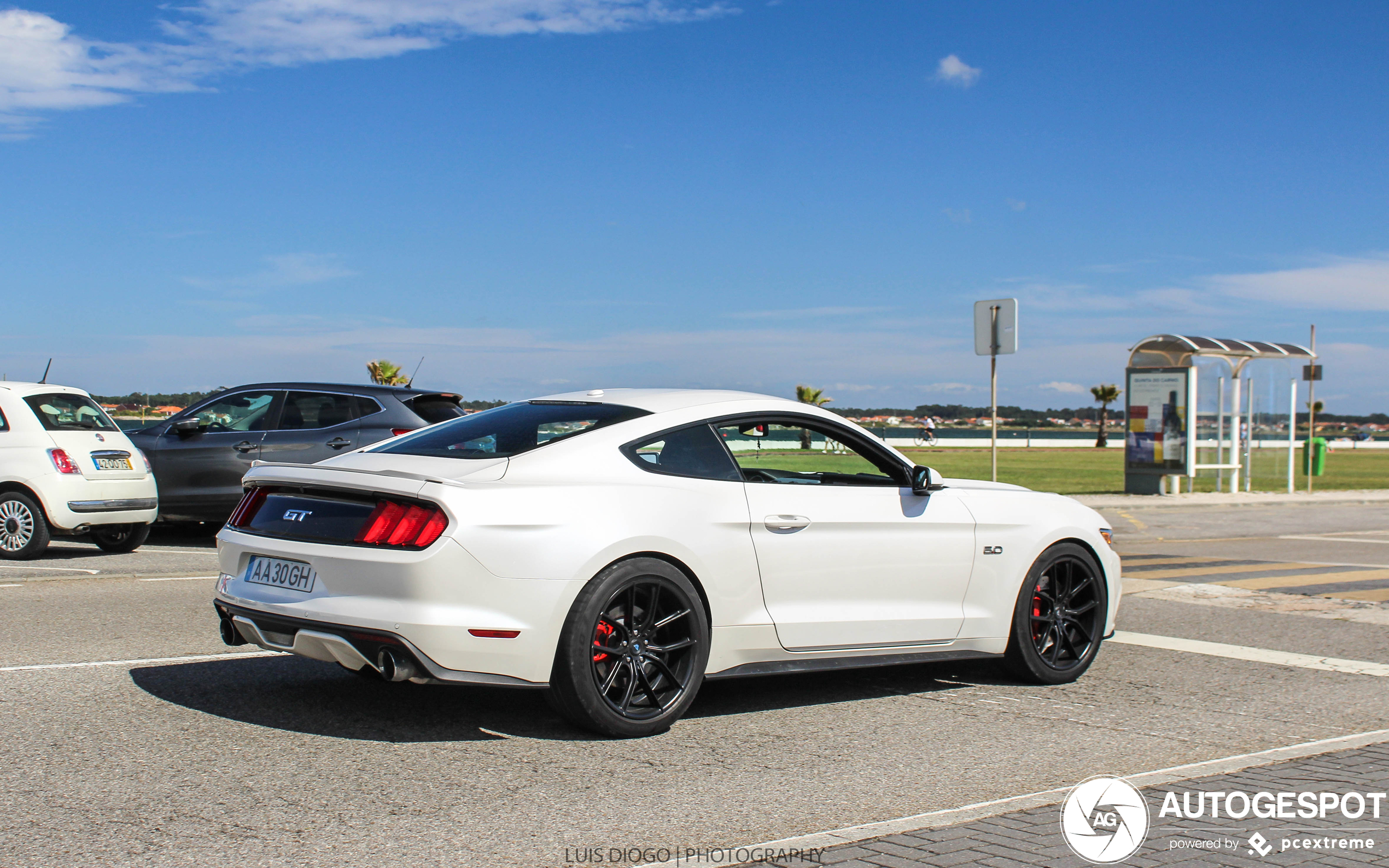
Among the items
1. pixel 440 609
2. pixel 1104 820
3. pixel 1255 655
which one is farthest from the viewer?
pixel 1255 655

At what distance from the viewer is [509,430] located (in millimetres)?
5633

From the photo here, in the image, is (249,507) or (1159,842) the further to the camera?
(249,507)

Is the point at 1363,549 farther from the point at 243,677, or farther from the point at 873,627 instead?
the point at 243,677

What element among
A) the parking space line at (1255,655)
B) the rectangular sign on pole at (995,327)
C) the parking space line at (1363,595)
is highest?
the rectangular sign on pole at (995,327)

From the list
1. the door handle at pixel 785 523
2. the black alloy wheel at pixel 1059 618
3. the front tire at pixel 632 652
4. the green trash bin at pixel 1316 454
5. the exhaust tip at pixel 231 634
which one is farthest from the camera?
the green trash bin at pixel 1316 454

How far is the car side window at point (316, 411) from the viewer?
12.5 meters

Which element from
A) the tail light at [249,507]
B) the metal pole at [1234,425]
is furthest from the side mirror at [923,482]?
the metal pole at [1234,425]

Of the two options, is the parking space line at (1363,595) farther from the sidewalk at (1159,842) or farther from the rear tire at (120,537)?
the rear tire at (120,537)

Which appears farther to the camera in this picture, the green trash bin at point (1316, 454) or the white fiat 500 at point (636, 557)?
the green trash bin at point (1316, 454)

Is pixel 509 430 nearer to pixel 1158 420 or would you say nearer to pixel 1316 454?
pixel 1158 420

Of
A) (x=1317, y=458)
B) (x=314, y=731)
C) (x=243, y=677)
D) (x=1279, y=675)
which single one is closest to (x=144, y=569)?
(x=243, y=677)

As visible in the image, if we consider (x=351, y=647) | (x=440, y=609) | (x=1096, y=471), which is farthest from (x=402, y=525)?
(x=1096, y=471)

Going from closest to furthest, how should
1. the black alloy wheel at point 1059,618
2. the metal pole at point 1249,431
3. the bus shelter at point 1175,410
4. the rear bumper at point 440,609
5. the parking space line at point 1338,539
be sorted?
1. the rear bumper at point 440,609
2. the black alloy wheel at point 1059,618
3. the parking space line at point 1338,539
4. the bus shelter at point 1175,410
5. the metal pole at point 1249,431

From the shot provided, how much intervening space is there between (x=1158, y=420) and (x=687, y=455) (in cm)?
2004
